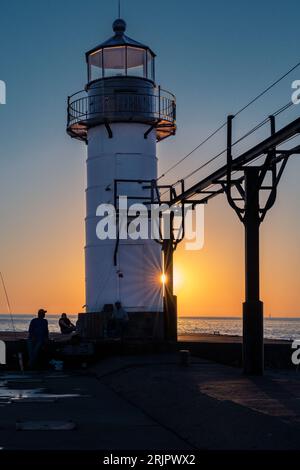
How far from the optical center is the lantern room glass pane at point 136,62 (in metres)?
33.2

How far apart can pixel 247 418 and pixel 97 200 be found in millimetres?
21434

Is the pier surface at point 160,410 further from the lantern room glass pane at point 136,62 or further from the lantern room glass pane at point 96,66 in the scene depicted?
the lantern room glass pane at point 96,66

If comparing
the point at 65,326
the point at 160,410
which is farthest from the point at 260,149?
the point at 65,326

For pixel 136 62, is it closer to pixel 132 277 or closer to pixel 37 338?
pixel 132 277

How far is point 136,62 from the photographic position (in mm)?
33344

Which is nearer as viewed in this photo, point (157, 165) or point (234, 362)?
point (234, 362)

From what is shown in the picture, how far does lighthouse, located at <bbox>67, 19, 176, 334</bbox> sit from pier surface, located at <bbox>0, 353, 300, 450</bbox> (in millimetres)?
10473

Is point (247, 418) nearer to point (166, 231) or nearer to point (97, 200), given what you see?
point (166, 231)

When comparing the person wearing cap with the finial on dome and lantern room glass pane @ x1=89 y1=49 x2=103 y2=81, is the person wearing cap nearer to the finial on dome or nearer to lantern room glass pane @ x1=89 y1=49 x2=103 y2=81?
lantern room glass pane @ x1=89 y1=49 x2=103 y2=81

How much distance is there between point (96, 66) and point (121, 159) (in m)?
3.80

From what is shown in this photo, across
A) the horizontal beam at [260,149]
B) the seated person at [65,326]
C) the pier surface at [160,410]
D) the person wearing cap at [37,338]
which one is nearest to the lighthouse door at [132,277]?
the seated person at [65,326]
